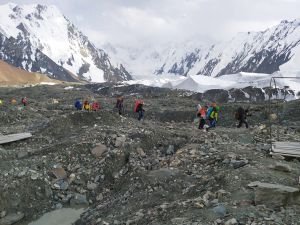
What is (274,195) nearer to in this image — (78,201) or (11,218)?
(78,201)

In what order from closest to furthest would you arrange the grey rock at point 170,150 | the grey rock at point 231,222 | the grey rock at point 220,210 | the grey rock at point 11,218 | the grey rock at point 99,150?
the grey rock at point 231,222
the grey rock at point 220,210
the grey rock at point 11,218
the grey rock at point 99,150
the grey rock at point 170,150

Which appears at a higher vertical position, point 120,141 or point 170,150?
point 120,141

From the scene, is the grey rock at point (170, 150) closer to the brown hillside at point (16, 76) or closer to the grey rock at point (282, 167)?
the grey rock at point (282, 167)

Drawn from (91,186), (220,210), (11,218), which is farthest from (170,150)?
(220,210)

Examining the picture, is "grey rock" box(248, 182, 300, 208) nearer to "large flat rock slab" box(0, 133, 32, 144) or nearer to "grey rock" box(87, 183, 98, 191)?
"grey rock" box(87, 183, 98, 191)

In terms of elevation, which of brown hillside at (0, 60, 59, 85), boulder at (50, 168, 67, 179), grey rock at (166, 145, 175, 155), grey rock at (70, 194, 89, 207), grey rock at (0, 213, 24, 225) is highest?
brown hillside at (0, 60, 59, 85)

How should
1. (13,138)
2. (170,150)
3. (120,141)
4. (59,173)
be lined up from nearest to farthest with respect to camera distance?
(59,173) → (120,141) → (170,150) → (13,138)

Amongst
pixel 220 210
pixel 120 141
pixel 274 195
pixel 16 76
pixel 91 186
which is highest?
pixel 16 76

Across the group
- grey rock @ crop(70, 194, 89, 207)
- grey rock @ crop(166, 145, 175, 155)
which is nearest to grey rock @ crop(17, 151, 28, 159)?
grey rock @ crop(70, 194, 89, 207)

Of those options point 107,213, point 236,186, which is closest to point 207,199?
point 236,186

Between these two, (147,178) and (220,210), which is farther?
(147,178)

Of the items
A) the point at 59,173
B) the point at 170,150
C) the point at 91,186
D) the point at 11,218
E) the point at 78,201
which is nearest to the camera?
the point at 11,218

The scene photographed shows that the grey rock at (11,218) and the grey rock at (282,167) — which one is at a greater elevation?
the grey rock at (282,167)

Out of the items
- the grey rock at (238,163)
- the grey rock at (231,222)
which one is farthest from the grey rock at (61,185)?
the grey rock at (231,222)
